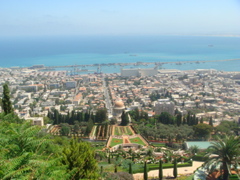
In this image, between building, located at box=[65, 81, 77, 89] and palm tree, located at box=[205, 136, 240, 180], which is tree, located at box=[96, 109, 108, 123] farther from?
building, located at box=[65, 81, 77, 89]

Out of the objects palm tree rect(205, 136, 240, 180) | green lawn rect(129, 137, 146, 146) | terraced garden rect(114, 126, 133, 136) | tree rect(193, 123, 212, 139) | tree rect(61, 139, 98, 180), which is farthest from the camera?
terraced garden rect(114, 126, 133, 136)

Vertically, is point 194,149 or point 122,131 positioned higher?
point 194,149

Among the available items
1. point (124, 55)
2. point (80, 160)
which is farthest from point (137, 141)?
point (124, 55)

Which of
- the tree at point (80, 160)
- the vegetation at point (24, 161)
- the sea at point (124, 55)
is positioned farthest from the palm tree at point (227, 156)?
the sea at point (124, 55)

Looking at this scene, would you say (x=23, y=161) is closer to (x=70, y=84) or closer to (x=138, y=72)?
(x=70, y=84)

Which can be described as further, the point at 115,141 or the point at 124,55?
the point at 124,55

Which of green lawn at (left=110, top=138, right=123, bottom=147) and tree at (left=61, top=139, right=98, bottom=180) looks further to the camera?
green lawn at (left=110, top=138, right=123, bottom=147)

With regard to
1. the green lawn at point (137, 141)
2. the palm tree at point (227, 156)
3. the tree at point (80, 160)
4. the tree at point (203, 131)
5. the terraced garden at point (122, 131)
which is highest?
the tree at point (80, 160)

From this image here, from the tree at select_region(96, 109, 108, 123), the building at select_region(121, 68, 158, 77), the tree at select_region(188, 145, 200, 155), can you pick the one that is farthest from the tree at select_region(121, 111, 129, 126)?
the building at select_region(121, 68, 158, 77)

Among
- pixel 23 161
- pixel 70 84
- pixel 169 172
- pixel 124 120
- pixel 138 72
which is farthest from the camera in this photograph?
pixel 138 72

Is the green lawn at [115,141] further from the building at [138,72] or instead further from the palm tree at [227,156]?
the building at [138,72]

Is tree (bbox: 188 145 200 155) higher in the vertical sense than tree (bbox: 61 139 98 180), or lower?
lower
